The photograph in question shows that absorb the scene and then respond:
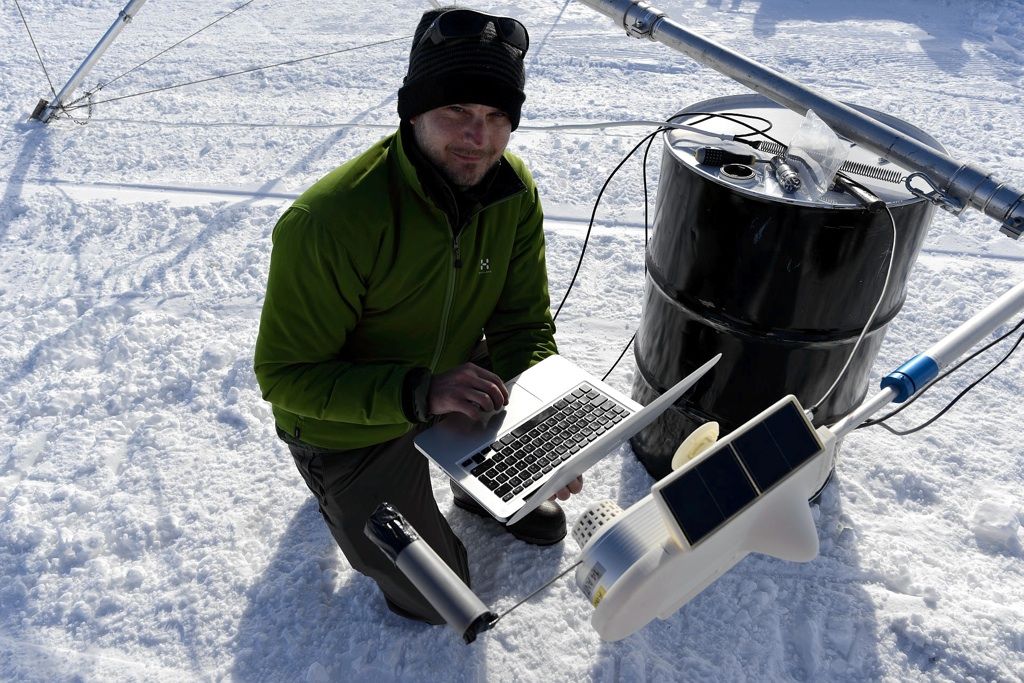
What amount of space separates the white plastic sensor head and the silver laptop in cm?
41

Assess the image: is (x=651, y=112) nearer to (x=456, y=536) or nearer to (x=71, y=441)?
(x=456, y=536)

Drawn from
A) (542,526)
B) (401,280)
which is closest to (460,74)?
(401,280)

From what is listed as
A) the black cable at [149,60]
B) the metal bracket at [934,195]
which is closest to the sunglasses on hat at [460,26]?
the metal bracket at [934,195]

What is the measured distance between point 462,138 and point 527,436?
0.78 metres

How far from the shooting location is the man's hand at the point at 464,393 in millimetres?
1803

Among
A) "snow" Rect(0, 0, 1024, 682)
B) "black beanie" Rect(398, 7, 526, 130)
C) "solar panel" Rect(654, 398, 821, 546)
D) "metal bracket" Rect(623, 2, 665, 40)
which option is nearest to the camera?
"solar panel" Rect(654, 398, 821, 546)

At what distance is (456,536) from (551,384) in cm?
67

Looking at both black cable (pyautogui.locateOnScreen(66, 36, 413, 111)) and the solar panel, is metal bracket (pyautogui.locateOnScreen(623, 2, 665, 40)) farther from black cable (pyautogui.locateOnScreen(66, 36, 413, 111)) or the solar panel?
black cable (pyautogui.locateOnScreen(66, 36, 413, 111))

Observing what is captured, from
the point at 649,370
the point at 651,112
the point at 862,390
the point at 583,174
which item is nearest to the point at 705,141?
the point at 649,370

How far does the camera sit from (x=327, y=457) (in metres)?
2.13

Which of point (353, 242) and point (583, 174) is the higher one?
point (353, 242)

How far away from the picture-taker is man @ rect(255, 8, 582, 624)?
1.79 metres

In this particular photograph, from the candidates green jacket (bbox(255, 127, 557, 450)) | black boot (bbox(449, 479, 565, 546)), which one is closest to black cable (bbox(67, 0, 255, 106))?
green jacket (bbox(255, 127, 557, 450))

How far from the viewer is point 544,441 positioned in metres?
1.93
